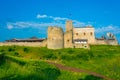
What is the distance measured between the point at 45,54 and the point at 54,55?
6.02 feet

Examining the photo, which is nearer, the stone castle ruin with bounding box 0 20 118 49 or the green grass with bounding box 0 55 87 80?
the green grass with bounding box 0 55 87 80

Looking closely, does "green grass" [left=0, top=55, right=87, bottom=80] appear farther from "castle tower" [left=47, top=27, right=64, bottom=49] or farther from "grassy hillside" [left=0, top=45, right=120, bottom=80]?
"castle tower" [left=47, top=27, right=64, bottom=49]

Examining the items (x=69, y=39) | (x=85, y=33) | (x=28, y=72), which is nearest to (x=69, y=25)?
(x=85, y=33)

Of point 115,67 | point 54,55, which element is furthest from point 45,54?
point 115,67

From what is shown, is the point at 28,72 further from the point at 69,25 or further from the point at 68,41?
the point at 69,25

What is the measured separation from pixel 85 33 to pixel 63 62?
100ft

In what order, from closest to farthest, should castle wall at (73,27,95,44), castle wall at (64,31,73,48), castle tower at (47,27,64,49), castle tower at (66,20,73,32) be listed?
castle tower at (47,27,64,49), castle wall at (64,31,73,48), castle tower at (66,20,73,32), castle wall at (73,27,95,44)

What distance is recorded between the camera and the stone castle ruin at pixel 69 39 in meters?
70.6

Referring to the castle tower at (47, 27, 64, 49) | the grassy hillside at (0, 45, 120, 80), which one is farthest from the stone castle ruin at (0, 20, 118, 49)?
the grassy hillside at (0, 45, 120, 80)

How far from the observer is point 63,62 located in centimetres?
5306

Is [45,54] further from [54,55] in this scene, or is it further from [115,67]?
[115,67]

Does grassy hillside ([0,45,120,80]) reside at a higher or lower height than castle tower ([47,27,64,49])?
lower

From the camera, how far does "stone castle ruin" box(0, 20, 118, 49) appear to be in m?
70.6

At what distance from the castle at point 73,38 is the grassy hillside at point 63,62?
4.24m
